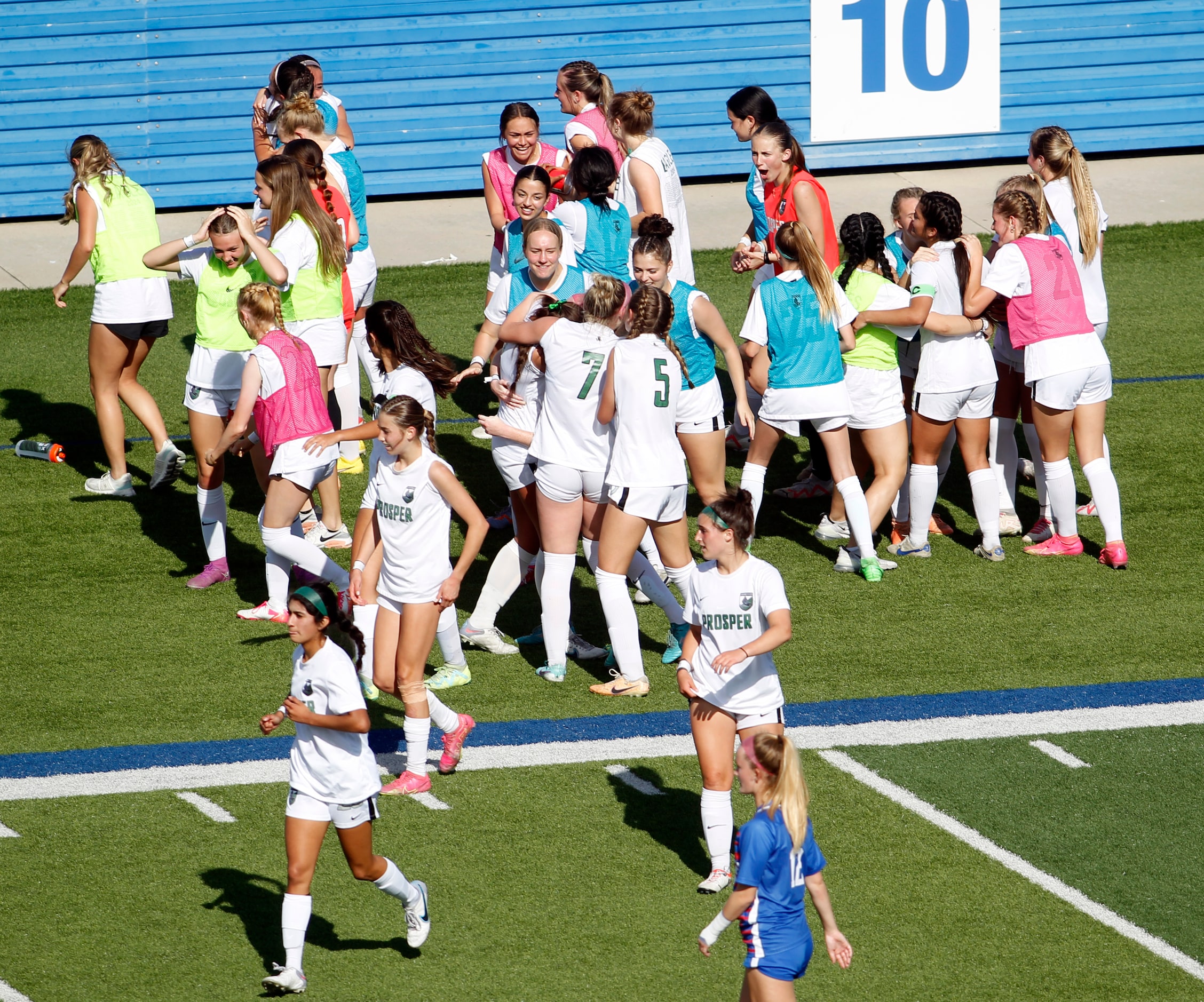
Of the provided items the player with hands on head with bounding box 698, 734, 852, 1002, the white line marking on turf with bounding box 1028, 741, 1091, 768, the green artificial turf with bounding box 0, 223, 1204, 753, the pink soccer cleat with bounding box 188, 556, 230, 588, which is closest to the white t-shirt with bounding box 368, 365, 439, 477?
the green artificial turf with bounding box 0, 223, 1204, 753

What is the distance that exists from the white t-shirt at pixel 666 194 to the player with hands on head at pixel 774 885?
5221 millimetres

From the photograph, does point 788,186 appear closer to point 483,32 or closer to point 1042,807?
point 1042,807

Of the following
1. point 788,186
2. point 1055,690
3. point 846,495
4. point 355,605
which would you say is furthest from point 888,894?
point 788,186

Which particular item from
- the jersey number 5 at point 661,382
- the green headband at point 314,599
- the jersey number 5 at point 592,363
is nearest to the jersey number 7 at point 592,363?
the jersey number 5 at point 592,363

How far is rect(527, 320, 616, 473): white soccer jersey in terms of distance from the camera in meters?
7.36

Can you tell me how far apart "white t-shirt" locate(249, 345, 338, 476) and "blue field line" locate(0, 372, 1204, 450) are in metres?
3.63

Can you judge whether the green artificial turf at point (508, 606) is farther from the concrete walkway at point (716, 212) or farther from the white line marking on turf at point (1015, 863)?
the concrete walkway at point (716, 212)

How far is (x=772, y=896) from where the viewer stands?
4.64m

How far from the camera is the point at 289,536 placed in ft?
26.5

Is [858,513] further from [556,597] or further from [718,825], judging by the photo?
[718,825]

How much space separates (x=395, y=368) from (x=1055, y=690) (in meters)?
3.68

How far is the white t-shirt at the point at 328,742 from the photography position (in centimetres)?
532

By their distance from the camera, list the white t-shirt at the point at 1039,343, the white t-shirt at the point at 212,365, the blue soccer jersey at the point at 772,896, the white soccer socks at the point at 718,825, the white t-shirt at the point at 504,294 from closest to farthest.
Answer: the blue soccer jersey at the point at 772,896
the white soccer socks at the point at 718,825
the white t-shirt at the point at 504,294
the white t-shirt at the point at 212,365
the white t-shirt at the point at 1039,343

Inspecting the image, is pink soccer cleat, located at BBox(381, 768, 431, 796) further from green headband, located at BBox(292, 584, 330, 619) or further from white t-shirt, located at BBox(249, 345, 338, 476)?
white t-shirt, located at BBox(249, 345, 338, 476)
